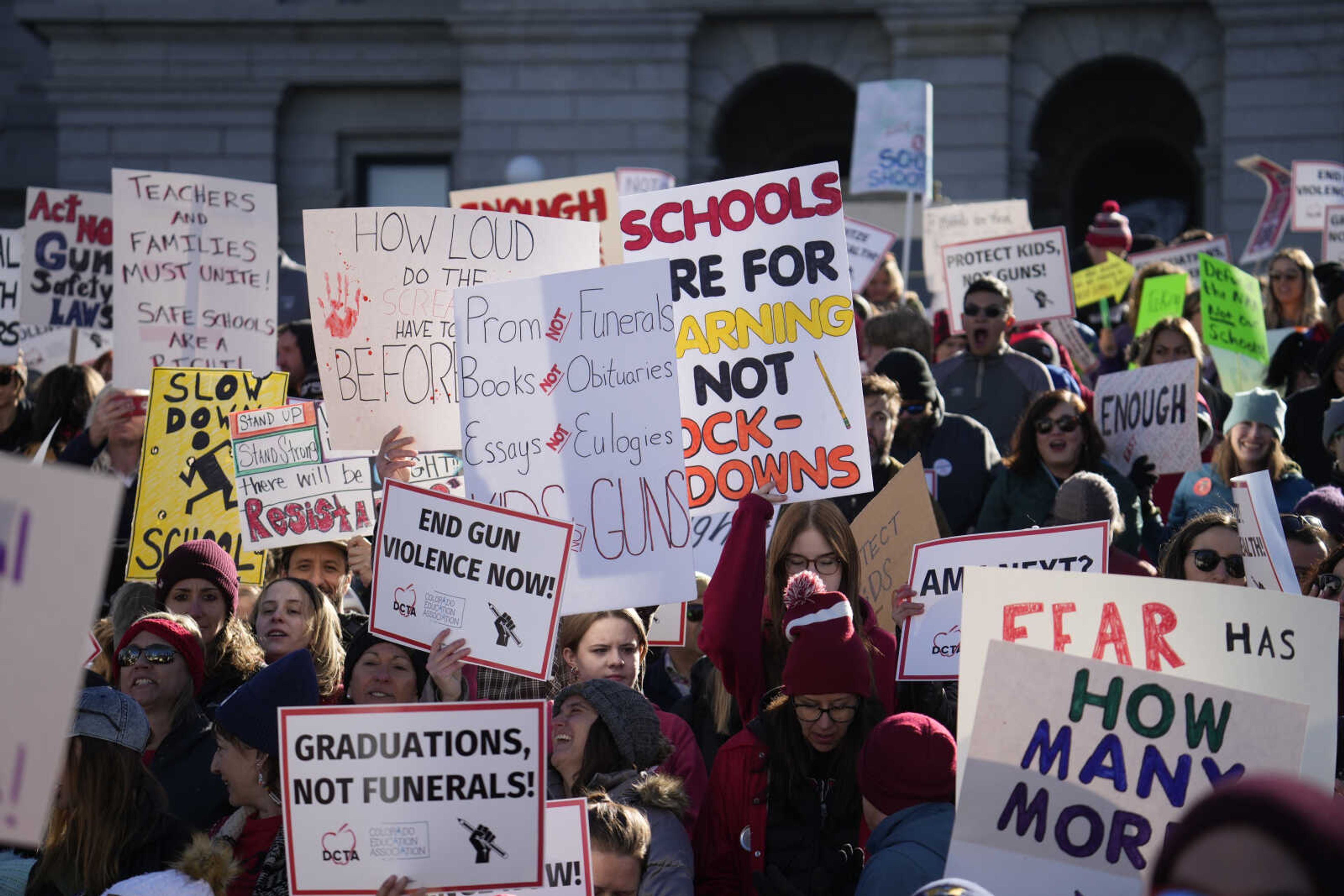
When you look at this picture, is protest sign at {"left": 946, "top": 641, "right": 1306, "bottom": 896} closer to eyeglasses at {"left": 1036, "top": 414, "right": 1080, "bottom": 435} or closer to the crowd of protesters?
the crowd of protesters

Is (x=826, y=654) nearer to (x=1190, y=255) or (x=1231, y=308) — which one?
(x=1231, y=308)

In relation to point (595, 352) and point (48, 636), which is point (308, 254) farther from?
point (48, 636)

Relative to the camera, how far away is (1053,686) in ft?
11.5

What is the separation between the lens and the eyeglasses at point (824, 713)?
15.6ft

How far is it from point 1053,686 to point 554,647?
1840mm

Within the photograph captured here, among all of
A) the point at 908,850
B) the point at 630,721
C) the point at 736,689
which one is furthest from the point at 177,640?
the point at 908,850

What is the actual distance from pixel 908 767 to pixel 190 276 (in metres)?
5.05

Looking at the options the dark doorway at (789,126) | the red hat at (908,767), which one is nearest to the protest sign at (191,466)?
the red hat at (908,767)

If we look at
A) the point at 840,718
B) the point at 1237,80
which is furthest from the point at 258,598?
the point at 1237,80

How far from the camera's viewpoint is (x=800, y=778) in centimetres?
468

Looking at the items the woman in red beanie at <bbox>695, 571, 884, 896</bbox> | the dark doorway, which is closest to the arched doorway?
the dark doorway

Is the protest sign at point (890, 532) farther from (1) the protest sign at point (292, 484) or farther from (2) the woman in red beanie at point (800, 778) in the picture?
(1) the protest sign at point (292, 484)

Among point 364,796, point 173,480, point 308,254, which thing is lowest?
point 364,796

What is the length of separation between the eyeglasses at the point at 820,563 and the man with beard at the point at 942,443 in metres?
2.34
